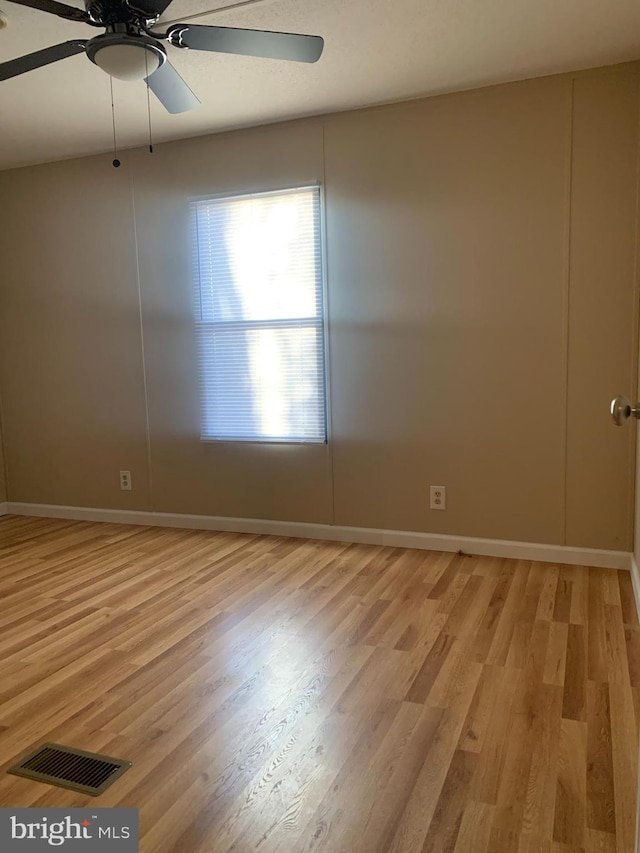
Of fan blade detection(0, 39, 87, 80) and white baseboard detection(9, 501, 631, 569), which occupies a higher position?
fan blade detection(0, 39, 87, 80)

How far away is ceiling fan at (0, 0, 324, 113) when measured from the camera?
6.72 ft

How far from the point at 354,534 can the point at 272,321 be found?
142 cm

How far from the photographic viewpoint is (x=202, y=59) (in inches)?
116

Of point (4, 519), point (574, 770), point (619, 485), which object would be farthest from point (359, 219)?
point (4, 519)

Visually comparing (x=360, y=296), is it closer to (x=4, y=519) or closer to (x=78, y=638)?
(x=78, y=638)

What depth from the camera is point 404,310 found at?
12.1 feet

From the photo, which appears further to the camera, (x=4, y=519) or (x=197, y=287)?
(x=4, y=519)

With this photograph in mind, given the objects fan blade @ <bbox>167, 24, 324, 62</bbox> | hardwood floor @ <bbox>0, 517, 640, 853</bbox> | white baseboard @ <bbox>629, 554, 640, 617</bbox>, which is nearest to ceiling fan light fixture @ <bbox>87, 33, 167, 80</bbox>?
fan blade @ <bbox>167, 24, 324, 62</bbox>

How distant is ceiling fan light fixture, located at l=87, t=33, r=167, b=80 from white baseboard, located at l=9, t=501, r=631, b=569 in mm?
2693

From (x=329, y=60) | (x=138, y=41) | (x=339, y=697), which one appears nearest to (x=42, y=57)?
(x=138, y=41)

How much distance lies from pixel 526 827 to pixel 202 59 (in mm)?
3201

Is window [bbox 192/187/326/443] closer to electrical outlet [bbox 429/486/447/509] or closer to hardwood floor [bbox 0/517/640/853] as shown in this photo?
electrical outlet [bbox 429/486/447/509]

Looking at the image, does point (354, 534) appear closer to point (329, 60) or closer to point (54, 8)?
point (329, 60)

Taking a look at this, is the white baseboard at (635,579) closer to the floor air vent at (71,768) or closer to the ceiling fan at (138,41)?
the floor air vent at (71,768)
